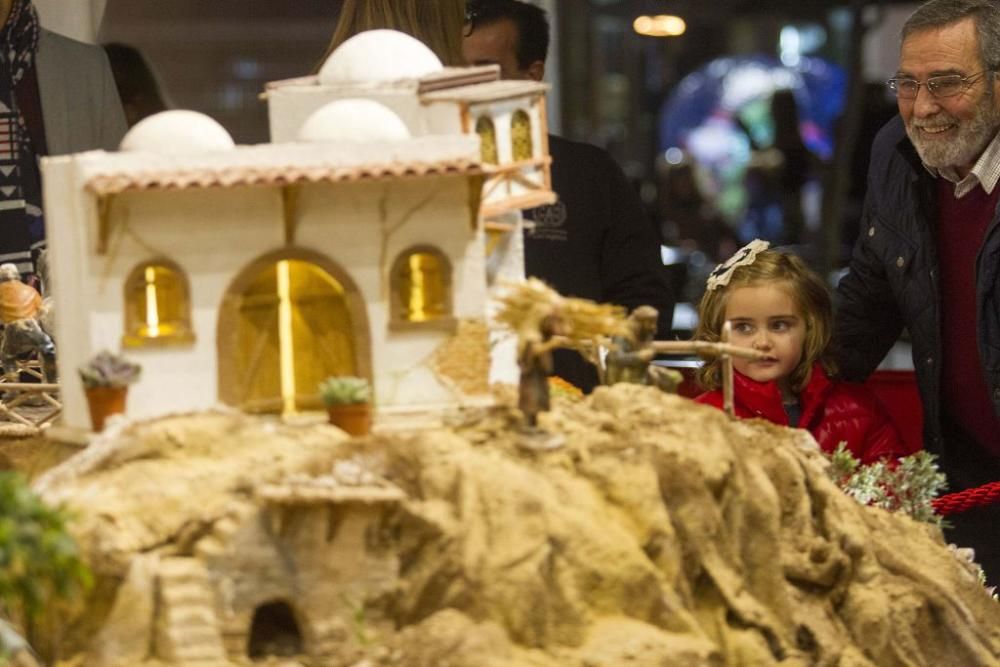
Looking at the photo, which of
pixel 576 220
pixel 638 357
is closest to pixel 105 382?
pixel 638 357

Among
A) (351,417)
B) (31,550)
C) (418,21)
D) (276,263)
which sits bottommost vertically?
(31,550)

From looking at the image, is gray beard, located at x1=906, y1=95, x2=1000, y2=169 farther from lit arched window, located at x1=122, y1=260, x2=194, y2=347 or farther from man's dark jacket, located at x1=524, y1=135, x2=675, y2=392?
lit arched window, located at x1=122, y1=260, x2=194, y2=347

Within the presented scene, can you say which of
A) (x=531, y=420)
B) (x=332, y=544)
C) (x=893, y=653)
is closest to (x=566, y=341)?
(x=531, y=420)

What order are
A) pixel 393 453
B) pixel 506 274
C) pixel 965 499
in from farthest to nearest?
pixel 965 499
pixel 506 274
pixel 393 453

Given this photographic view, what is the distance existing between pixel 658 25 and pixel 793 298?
15.6ft

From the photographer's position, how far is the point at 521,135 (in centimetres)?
878

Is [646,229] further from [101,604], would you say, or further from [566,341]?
[101,604]

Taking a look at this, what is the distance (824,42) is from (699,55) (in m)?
1.02

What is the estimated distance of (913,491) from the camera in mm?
9227

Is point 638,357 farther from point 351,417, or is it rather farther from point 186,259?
point 186,259

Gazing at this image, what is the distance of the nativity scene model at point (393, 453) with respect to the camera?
6922mm

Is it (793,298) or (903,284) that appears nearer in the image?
(793,298)

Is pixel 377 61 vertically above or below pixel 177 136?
above

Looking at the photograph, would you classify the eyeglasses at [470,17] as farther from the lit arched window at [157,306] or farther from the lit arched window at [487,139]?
the lit arched window at [157,306]
